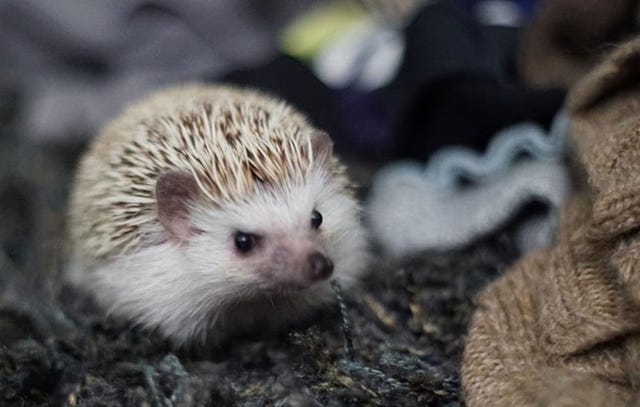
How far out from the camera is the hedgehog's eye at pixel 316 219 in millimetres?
1416

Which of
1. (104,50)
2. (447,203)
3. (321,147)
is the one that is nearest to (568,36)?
(447,203)

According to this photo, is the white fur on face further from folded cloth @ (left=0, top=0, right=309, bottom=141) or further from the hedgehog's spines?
folded cloth @ (left=0, top=0, right=309, bottom=141)

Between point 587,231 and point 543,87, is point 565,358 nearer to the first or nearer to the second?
point 587,231

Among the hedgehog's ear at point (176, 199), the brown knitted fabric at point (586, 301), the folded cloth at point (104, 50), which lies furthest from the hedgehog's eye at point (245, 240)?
the folded cloth at point (104, 50)

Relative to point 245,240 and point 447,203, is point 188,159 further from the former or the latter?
point 447,203

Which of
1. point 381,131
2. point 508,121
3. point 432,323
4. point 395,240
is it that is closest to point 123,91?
point 381,131

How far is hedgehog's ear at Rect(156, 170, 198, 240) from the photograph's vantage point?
1.35 m

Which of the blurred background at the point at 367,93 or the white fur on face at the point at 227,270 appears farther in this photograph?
the blurred background at the point at 367,93

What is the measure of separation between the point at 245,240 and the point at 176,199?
15cm

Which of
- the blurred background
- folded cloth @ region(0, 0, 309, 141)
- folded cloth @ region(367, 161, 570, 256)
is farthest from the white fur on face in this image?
folded cloth @ region(0, 0, 309, 141)

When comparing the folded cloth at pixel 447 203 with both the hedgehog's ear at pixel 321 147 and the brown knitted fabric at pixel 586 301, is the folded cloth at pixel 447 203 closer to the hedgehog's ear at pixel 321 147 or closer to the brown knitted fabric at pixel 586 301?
the brown knitted fabric at pixel 586 301

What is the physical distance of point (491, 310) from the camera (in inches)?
49.1

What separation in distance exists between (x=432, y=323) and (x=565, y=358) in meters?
0.34

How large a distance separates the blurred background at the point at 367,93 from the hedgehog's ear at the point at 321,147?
1.08ft
